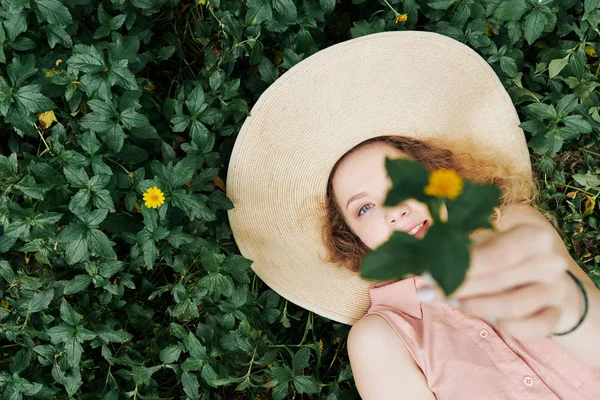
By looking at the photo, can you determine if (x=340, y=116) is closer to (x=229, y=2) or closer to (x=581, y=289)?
(x=229, y=2)

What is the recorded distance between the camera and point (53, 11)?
1443 mm

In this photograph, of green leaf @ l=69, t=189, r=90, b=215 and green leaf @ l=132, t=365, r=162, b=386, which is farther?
green leaf @ l=132, t=365, r=162, b=386

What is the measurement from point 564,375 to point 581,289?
38 cm

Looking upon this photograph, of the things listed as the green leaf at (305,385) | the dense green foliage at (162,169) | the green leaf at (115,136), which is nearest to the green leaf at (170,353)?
the dense green foliage at (162,169)

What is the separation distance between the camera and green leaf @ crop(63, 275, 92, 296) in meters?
1.56

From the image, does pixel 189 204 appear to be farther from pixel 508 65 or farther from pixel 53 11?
pixel 508 65

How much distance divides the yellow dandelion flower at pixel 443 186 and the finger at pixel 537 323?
2.74 ft

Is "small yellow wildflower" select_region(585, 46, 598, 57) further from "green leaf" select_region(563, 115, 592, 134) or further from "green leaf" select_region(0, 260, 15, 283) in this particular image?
"green leaf" select_region(0, 260, 15, 283)

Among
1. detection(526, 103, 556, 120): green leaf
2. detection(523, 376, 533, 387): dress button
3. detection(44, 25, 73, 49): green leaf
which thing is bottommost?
detection(523, 376, 533, 387): dress button

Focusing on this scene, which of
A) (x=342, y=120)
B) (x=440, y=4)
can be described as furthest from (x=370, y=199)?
(x=440, y=4)

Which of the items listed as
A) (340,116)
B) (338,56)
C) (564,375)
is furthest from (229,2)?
(564,375)

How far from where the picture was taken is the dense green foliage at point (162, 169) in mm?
1467

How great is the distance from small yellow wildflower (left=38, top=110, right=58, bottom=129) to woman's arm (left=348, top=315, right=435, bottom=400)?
1.05m

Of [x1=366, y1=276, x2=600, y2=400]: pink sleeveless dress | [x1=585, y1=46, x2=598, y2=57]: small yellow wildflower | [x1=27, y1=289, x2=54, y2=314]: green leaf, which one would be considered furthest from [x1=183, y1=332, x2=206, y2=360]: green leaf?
[x1=585, y1=46, x2=598, y2=57]: small yellow wildflower
